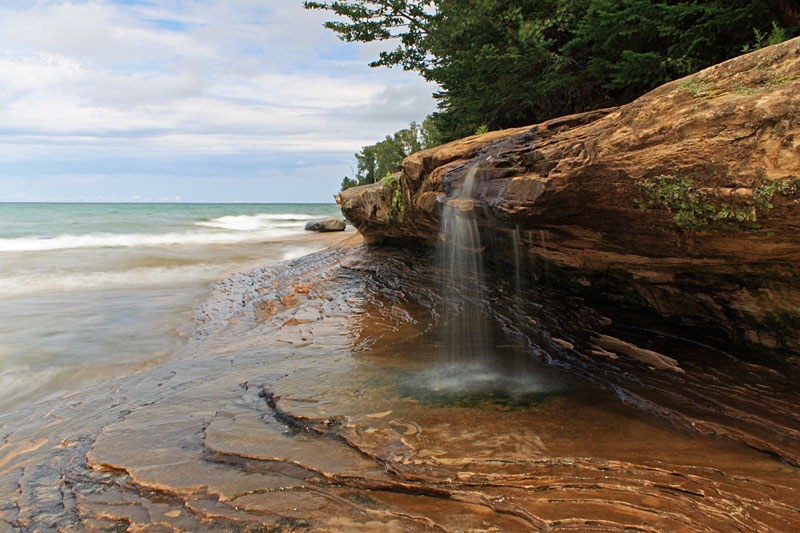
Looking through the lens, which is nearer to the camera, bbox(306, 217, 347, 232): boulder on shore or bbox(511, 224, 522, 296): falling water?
bbox(511, 224, 522, 296): falling water

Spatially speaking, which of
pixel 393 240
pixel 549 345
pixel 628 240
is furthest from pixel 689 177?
pixel 393 240

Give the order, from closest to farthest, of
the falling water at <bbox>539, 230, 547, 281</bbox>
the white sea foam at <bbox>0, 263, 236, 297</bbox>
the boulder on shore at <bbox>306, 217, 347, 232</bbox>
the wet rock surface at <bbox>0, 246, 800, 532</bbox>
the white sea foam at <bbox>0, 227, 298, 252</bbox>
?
the wet rock surface at <bbox>0, 246, 800, 532</bbox> → the falling water at <bbox>539, 230, 547, 281</bbox> → the white sea foam at <bbox>0, 263, 236, 297</bbox> → the white sea foam at <bbox>0, 227, 298, 252</bbox> → the boulder on shore at <bbox>306, 217, 347, 232</bbox>

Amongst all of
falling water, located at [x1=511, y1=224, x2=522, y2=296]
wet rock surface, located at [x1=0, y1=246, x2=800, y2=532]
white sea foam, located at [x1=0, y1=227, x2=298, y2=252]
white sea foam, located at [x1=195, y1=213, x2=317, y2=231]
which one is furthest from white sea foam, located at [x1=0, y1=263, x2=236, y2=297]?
white sea foam, located at [x1=195, y1=213, x2=317, y2=231]

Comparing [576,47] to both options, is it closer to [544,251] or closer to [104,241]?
[544,251]

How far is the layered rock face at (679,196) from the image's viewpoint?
10.5 feet

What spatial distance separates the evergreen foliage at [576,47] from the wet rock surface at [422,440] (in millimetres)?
4501

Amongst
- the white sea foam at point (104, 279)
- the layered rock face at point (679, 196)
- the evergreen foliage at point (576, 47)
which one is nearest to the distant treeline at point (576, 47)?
the evergreen foliage at point (576, 47)

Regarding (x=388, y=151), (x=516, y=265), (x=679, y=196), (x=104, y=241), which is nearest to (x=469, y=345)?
(x=516, y=265)

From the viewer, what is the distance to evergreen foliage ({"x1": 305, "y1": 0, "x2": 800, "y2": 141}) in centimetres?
614

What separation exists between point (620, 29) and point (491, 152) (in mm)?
3318

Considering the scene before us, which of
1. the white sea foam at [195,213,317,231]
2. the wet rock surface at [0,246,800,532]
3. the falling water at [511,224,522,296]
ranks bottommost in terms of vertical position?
the wet rock surface at [0,246,800,532]

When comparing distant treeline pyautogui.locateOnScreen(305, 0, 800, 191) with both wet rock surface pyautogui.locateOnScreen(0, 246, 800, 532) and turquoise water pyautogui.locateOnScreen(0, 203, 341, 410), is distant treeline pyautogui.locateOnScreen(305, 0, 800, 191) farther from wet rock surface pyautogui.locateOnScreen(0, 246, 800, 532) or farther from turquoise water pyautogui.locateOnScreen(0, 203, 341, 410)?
turquoise water pyautogui.locateOnScreen(0, 203, 341, 410)

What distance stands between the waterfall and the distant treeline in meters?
3.04

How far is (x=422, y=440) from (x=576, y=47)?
8.81m
